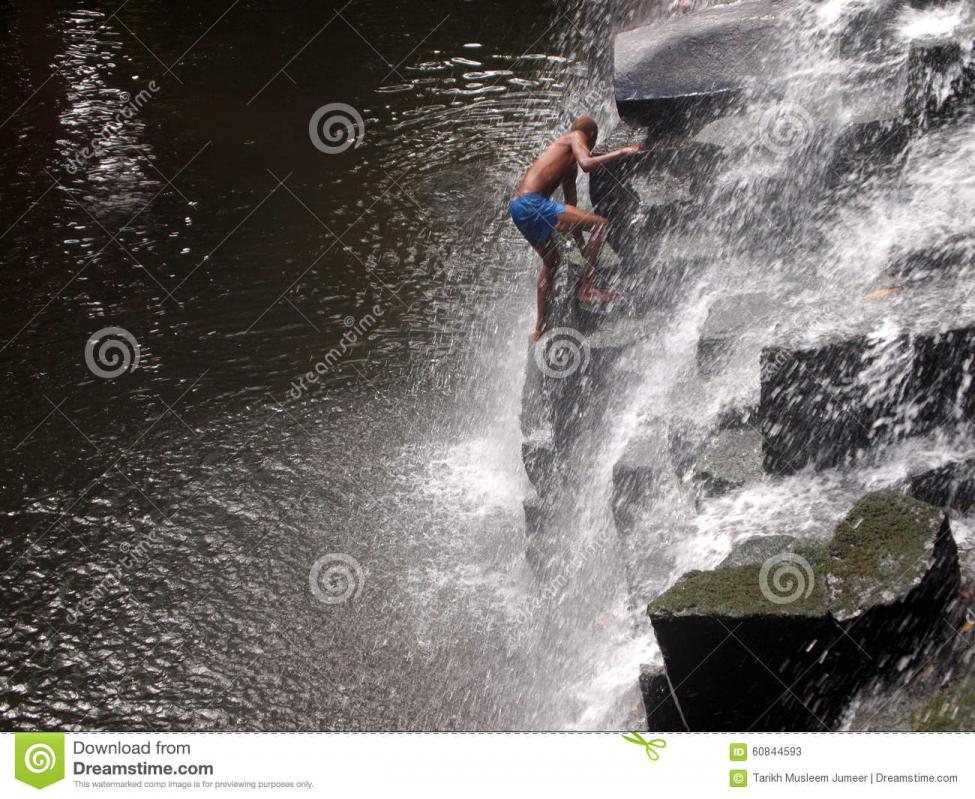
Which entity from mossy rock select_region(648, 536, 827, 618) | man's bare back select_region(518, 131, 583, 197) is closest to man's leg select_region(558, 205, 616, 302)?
man's bare back select_region(518, 131, 583, 197)

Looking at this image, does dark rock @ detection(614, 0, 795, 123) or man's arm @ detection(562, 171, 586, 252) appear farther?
dark rock @ detection(614, 0, 795, 123)

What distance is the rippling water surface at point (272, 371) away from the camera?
547cm

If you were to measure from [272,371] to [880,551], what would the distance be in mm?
5187

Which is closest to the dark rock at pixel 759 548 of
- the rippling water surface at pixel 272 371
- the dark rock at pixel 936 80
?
the rippling water surface at pixel 272 371

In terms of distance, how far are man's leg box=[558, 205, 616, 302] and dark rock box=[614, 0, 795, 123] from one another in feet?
2.84

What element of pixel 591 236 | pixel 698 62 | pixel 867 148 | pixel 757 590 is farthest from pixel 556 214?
pixel 757 590

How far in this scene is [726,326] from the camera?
→ 546cm

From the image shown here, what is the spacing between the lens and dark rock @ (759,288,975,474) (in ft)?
14.4

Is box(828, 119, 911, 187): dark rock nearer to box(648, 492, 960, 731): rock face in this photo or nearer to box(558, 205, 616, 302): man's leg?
box(558, 205, 616, 302): man's leg

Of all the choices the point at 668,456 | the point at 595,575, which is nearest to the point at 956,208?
the point at 668,456

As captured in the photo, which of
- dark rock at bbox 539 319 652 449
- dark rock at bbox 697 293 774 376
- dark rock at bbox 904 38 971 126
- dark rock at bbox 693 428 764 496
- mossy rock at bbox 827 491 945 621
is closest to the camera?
mossy rock at bbox 827 491 945 621

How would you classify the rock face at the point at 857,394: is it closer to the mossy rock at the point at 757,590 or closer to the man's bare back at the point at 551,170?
the mossy rock at the point at 757,590

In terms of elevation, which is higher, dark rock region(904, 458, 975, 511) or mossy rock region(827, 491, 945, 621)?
dark rock region(904, 458, 975, 511)
